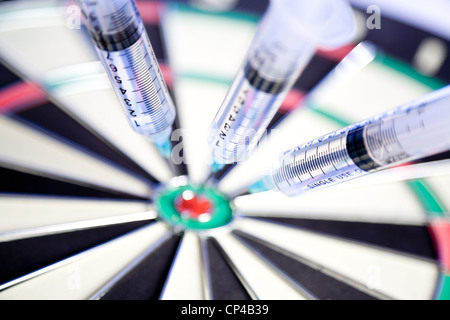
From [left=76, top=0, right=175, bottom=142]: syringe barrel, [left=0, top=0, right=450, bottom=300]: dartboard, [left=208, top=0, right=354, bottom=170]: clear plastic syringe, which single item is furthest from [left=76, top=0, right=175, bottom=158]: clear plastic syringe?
[left=0, top=0, right=450, bottom=300]: dartboard

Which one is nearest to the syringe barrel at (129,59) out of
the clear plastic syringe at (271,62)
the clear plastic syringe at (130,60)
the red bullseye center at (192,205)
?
the clear plastic syringe at (130,60)

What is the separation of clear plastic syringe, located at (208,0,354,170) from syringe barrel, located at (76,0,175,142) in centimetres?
13

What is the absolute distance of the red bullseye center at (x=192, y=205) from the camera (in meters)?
0.97

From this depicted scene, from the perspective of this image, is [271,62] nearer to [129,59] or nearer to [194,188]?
[129,59]

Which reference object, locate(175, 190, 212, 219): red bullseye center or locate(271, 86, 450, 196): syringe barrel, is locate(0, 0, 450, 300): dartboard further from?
locate(271, 86, 450, 196): syringe barrel

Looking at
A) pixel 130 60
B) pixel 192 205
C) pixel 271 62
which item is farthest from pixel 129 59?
pixel 192 205

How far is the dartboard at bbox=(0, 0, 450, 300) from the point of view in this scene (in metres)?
0.81

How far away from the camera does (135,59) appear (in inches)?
26.8

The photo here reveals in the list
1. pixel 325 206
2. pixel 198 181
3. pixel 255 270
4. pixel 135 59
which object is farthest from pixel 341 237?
pixel 135 59

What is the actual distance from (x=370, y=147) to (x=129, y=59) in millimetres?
438

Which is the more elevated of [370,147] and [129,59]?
[129,59]

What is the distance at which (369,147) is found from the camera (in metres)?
0.70

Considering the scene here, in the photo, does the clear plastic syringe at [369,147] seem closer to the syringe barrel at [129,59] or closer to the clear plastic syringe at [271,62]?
the clear plastic syringe at [271,62]
